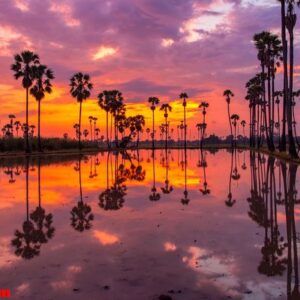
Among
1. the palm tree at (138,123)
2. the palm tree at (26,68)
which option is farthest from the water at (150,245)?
the palm tree at (138,123)

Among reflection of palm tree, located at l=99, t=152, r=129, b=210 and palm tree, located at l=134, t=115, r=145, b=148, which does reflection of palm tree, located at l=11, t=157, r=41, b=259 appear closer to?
reflection of palm tree, located at l=99, t=152, r=129, b=210

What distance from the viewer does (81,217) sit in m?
15.0

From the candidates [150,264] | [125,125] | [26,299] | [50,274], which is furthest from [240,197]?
[125,125]

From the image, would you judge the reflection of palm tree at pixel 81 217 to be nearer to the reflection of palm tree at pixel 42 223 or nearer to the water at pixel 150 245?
the water at pixel 150 245

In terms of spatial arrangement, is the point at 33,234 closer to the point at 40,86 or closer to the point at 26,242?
the point at 26,242

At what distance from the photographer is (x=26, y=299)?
723cm

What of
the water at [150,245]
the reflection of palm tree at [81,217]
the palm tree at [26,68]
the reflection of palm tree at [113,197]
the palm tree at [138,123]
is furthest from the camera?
the palm tree at [138,123]

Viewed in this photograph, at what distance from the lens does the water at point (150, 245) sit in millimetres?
7773

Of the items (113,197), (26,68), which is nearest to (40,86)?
(26,68)

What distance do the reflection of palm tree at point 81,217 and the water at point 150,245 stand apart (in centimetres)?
3

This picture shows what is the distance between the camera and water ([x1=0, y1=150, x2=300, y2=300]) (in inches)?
306

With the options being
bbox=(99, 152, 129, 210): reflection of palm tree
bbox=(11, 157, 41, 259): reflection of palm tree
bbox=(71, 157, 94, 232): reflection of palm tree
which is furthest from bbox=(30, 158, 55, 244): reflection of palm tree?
bbox=(99, 152, 129, 210): reflection of palm tree

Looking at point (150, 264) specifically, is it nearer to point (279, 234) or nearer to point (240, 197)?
point (279, 234)

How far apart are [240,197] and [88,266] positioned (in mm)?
11752
